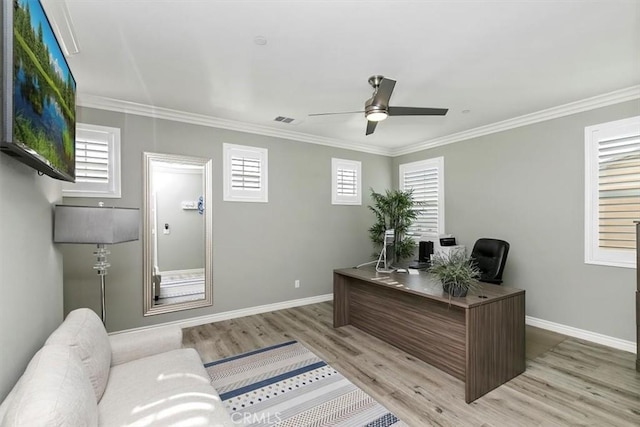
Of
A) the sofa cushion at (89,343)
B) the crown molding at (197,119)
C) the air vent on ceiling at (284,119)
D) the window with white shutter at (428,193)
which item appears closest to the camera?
the sofa cushion at (89,343)

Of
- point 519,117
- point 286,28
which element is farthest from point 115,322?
point 519,117

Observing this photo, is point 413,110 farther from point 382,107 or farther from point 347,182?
point 347,182

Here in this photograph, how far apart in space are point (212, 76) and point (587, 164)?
13.9ft

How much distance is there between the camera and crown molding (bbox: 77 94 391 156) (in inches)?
132

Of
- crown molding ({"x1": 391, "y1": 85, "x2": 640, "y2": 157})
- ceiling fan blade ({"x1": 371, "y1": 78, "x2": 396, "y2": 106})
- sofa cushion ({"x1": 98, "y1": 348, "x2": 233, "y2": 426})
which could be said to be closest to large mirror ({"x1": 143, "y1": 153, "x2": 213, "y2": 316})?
sofa cushion ({"x1": 98, "y1": 348, "x2": 233, "y2": 426})

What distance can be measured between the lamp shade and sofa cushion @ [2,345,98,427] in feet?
3.11

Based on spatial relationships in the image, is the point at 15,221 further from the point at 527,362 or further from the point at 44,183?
the point at 527,362

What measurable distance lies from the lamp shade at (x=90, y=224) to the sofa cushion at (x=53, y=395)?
0.95 metres

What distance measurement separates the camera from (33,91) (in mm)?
1288

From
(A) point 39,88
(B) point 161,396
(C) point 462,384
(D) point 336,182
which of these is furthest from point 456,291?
(D) point 336,182

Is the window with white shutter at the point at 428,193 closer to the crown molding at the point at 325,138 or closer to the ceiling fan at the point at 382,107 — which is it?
the crown molding at the point at 325,138

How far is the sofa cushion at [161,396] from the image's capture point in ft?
4.56

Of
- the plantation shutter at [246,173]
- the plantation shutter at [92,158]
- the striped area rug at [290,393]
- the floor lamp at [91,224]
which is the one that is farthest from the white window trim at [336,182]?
the floor lamp at [91,224]

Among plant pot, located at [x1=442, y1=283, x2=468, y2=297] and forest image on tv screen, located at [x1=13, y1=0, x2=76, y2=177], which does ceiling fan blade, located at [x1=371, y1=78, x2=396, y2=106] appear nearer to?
plant pot, located at [x1=442, y1=283, x2=468, y2=297]
